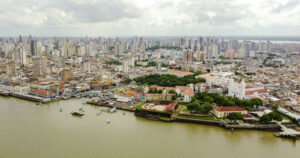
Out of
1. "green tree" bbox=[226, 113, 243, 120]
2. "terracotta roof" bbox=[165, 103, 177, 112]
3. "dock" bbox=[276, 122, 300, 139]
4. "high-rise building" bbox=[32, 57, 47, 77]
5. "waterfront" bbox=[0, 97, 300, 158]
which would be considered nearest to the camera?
"waterfront" bbox=[0, 97, 300, 158]

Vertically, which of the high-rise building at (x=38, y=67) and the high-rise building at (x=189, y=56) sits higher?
the high-rise building at (x=189, y=56)

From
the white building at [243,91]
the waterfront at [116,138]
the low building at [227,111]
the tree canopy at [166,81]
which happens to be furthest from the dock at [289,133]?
the tree canopy at [166,81]

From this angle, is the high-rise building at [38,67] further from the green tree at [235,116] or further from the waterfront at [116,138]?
the green tree at [235,116]

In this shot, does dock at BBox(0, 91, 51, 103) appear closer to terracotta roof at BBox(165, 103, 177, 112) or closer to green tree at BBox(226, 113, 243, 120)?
terracotta roof at BBox(165, 103, 177, 112)

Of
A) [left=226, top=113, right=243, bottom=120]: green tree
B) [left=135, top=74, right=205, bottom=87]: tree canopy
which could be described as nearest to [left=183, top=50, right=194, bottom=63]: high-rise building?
[left=135, top=74, right=205, bottom=87]: tree canopy

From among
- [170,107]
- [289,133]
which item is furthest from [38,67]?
[289,133]

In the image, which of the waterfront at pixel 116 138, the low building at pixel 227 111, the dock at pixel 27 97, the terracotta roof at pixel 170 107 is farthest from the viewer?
the dock at pixel 27 97

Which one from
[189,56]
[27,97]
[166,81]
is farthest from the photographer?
[189,56]

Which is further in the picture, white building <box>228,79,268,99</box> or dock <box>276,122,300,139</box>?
white building <box>228,79,268,99</box>

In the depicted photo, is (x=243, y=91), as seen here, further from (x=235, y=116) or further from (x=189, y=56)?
(x=189, y=56)

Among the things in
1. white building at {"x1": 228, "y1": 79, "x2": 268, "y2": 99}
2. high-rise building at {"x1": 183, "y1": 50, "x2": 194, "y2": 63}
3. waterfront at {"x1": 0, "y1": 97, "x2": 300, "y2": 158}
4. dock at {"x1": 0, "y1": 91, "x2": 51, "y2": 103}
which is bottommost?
waterfront at {"x1": 0, "y1": 97, "x2": 300, "y2": 158}
